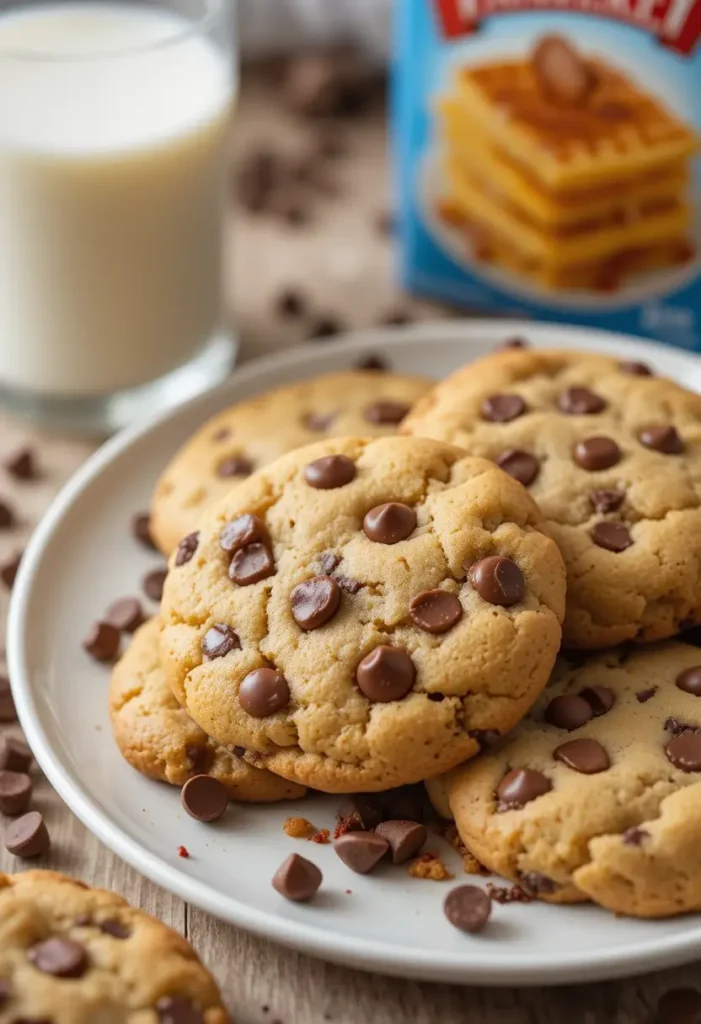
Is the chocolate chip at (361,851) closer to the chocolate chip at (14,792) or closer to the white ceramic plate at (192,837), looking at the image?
the white ceramic plate at (192,837)

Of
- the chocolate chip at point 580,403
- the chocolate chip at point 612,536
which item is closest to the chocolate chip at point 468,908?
the chocolate chip at point 612,536

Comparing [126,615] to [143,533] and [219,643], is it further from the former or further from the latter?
[219,643]

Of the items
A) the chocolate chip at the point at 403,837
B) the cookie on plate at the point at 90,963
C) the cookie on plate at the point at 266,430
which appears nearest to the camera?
the cookie on plate at the point at 90,963

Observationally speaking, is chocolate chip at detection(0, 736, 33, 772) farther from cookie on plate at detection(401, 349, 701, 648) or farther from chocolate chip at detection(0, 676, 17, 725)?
cookie on plate at detection(401, 349, 701, 648)

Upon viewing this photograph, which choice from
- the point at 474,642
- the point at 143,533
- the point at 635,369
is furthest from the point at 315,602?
the point at 635,369

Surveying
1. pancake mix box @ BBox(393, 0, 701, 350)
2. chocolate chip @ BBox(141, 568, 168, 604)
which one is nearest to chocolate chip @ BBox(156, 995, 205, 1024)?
chocolate chip @ BBox(141, 568, 168, 604)

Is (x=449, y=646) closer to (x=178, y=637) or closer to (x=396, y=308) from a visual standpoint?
(x=178, y=637)

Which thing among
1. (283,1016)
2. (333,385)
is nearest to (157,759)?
(283,1016)
